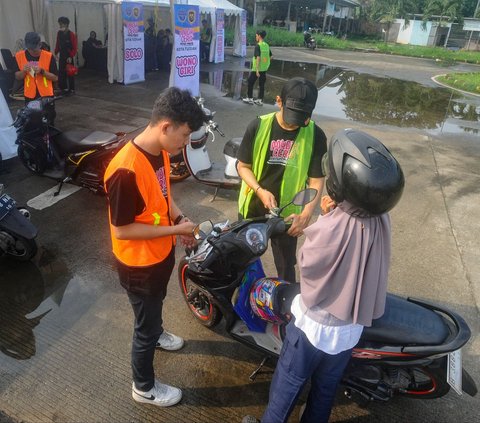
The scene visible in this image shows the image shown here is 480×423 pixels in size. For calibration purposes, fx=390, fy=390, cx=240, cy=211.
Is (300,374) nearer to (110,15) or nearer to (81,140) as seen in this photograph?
(81,140)

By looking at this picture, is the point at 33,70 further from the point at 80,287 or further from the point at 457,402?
the point at 457,402

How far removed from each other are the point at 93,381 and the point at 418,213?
14.6 ft

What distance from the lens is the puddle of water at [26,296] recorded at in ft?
9.67

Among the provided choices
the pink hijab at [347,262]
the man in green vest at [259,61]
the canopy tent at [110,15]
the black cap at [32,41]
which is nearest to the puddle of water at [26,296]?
the pink hijab at [347,262]

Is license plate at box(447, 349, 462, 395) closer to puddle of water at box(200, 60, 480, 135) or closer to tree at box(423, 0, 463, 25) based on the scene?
puddle of water at box(200, 60, 480, 135)

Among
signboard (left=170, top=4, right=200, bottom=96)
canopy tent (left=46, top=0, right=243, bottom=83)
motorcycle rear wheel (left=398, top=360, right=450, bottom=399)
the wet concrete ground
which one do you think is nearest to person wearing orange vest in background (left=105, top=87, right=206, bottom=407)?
the wet concrete ground

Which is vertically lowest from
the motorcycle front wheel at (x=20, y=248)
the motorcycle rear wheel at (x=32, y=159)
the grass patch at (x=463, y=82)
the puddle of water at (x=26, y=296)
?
the puddle of water at (x=26, y=296)

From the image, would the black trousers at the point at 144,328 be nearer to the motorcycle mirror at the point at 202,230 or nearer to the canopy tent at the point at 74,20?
the motorcycle mirror at the point at 202,230

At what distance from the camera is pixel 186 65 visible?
894cm

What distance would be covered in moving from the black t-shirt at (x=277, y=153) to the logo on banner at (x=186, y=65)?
654cm

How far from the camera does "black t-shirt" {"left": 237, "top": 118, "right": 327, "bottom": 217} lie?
2713 millimetres

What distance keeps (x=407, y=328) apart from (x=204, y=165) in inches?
149

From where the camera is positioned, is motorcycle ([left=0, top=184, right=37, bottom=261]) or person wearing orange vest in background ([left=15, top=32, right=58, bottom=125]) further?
person wearing orange vest in background ([left=15, top=32, right=58, bottom=125])

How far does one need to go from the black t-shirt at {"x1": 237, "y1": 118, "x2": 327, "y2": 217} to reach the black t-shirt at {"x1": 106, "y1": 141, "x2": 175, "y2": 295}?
861 mm
